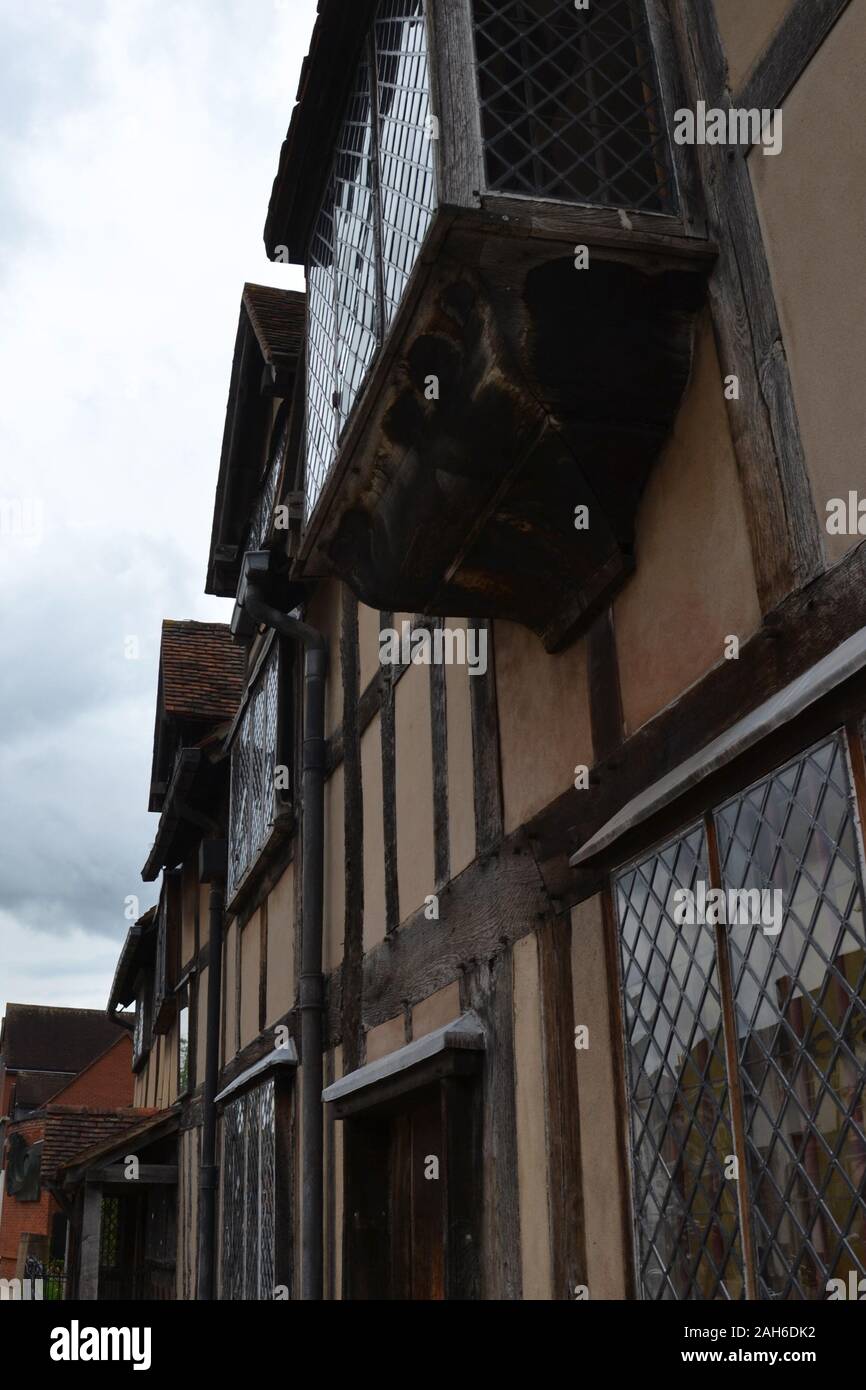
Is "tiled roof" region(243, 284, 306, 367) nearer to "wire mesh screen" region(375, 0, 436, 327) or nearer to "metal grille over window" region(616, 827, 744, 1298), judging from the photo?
"wire mesh screen" region(375, 0, 436, 327)

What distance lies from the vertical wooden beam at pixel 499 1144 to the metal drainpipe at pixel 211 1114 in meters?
6.05

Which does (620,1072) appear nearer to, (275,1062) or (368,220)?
(368,220)

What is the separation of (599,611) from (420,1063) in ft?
6.51

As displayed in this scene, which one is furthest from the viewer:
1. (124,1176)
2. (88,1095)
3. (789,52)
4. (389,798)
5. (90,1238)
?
(88,1095)

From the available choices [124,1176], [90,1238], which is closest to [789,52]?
[124,1176]

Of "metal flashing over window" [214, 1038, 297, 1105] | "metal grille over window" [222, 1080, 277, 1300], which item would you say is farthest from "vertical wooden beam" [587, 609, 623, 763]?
"metal grille over window" [222, 1080, 277, 1300]

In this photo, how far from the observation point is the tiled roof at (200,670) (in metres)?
12.8

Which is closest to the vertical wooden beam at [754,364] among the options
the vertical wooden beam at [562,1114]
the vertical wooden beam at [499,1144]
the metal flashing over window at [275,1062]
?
the vertical wooden beam at [562,1114]

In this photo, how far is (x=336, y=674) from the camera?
314 inches

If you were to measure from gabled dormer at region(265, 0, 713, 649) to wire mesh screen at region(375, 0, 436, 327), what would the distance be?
13mm

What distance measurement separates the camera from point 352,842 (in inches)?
282

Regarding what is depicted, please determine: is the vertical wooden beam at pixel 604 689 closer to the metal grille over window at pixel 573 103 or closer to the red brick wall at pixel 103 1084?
the metal grille over window at pixel 573 103

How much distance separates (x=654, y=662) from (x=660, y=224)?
116 cm
